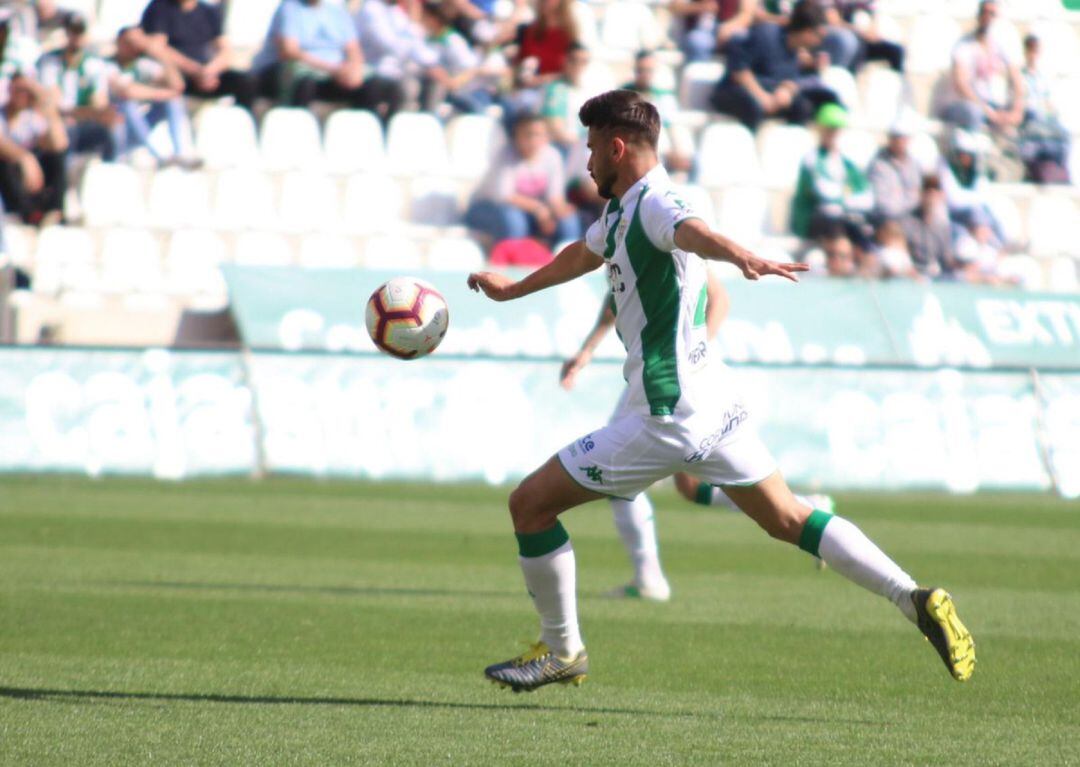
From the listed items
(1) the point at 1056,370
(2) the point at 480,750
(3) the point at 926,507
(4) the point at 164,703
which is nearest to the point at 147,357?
(3) the point at 926,507

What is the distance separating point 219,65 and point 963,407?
28.7 feet

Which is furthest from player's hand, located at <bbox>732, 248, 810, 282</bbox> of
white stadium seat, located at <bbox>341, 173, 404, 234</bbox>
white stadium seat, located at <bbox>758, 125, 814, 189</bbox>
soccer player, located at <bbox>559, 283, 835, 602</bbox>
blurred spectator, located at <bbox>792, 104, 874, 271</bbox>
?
white stadium seat, located at <bbox>758, 125, 814, 189</bbox>

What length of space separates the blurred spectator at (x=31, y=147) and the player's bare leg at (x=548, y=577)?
13.2 metres

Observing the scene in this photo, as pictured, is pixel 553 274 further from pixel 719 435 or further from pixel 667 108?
pixel 667 108

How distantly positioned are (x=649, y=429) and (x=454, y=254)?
1350 cm

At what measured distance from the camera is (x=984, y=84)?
78.8 feet

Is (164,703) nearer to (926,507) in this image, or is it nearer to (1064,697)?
(1064,697)

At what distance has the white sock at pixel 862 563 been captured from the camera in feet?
21.4

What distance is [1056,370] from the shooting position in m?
18.2

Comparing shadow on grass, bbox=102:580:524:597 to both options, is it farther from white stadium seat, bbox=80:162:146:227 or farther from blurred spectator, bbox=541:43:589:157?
blurred spectator, bbox=541:43:589:157

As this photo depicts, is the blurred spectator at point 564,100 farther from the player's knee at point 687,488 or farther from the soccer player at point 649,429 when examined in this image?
the soccer player at point 649,429

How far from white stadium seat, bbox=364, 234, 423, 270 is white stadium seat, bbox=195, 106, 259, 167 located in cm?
171

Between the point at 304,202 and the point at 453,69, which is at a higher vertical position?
the point at 453,69

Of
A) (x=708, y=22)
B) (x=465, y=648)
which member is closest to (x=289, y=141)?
(x=708, y=22)
